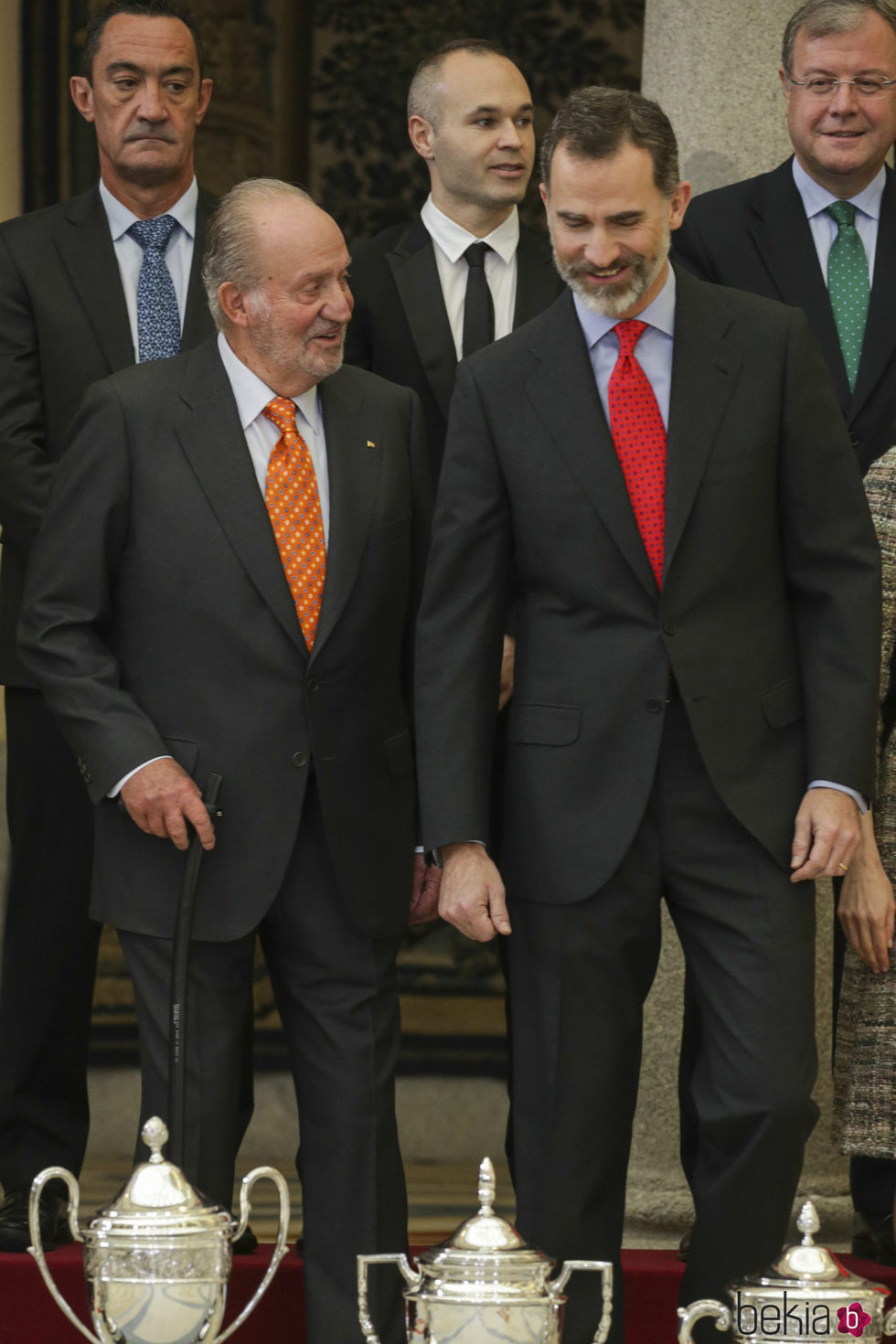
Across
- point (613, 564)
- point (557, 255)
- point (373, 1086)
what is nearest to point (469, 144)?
point (557, 255)

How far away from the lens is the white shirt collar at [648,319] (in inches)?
138

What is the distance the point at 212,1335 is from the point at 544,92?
13.3ft

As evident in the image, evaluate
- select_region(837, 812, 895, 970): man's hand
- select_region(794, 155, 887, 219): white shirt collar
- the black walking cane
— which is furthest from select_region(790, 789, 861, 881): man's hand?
select_region(794, 155, 887, 219): white shirt collar

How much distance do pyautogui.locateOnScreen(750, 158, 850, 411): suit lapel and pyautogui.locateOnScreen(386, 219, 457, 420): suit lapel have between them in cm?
58

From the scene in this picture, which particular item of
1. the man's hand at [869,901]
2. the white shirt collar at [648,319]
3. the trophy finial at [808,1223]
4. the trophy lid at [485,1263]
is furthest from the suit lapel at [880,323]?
the trophy lid at [485,1263]

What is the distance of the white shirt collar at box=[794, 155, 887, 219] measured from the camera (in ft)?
13.6

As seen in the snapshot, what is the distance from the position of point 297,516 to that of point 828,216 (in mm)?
1213

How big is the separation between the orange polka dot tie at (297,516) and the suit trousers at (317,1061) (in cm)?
30

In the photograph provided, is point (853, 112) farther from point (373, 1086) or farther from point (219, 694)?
point (373, 1086)

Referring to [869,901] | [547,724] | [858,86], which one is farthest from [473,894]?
[858,86]

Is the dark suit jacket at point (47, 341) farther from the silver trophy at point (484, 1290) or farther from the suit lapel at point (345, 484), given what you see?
the silver trophy at point (484, 1290)

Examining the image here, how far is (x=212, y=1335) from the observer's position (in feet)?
8.89

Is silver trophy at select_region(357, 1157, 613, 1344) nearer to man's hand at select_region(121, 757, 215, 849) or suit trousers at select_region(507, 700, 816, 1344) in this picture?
suit trousers at select_region(507, 700, 816, 1344)

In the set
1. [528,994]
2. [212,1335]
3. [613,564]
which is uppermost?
[613,564]
